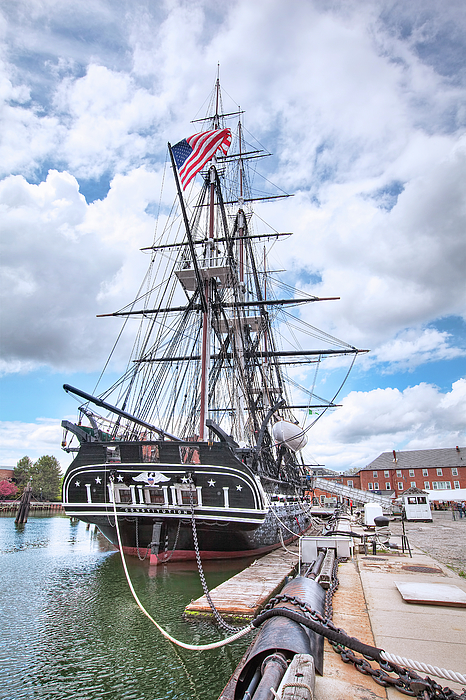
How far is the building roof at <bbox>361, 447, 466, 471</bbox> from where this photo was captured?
6266cm

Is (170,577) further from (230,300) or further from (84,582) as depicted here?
(230,300)

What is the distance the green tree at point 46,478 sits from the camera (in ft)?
279

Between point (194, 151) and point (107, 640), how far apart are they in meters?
16.3

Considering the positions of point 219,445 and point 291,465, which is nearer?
point 219,445

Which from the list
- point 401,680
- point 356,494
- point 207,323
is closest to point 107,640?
point 401,680

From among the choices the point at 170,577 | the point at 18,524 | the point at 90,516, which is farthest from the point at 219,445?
the point at 18,524

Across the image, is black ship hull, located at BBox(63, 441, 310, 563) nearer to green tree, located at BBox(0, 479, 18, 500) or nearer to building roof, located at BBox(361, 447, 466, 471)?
building roof, located at BBox(361, 447, 466, 471)

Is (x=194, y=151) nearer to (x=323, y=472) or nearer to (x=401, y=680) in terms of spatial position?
(x=401, y=680)

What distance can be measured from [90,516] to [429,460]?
2463 inches

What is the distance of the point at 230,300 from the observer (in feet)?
88.4

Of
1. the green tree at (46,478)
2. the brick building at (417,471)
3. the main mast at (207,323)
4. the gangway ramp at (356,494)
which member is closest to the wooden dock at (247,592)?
the main mast at (207,323)

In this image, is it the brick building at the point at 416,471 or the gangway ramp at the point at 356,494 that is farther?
the brick building at the point at 416,471

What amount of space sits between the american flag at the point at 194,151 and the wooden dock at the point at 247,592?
13.7m

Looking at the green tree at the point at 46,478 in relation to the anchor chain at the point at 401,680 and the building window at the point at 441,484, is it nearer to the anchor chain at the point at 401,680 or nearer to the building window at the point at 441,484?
the building window at the point at 441,484
